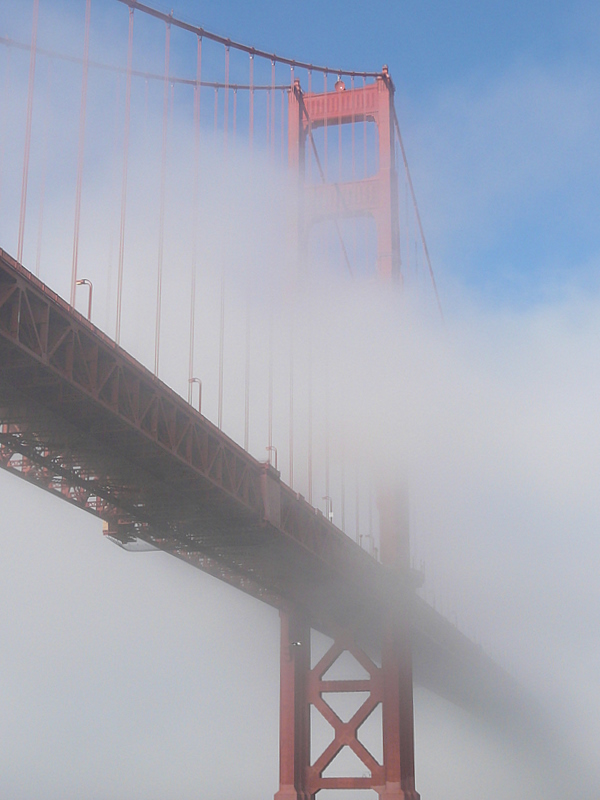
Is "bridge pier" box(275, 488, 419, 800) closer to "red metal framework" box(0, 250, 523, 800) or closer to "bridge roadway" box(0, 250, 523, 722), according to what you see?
"red metal framework" box(0, 250, 523, 800)

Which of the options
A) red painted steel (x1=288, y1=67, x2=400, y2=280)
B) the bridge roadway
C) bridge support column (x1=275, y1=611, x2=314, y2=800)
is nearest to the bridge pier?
bridge support column (x1=275, y1=611, x2=314, y2=800)

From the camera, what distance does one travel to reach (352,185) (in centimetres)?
3525

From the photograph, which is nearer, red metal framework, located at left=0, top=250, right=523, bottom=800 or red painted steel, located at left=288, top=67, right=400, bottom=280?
red metal framework, located at left=0, top=250, right=523, bottom=800

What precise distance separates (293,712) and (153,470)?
1282 centimetres

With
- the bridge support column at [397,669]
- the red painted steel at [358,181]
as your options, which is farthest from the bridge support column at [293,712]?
the red painted steel at [358,181]

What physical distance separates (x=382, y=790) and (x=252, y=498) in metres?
11.2

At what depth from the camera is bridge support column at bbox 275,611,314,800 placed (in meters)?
30.8

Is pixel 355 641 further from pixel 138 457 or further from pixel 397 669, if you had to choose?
pixel 138 457

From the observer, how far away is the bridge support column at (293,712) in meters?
30.8

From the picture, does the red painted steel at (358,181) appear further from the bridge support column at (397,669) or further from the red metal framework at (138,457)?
the red metal framework at (138,457)

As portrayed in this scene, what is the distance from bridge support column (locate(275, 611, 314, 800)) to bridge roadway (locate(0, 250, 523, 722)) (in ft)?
2.78

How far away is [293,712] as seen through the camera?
31000 mm

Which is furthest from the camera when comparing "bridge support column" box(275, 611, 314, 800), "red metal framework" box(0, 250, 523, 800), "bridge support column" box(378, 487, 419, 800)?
"bridge support column" box(378, 487, 419, 800)

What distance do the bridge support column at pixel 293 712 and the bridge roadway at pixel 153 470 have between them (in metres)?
0.85
